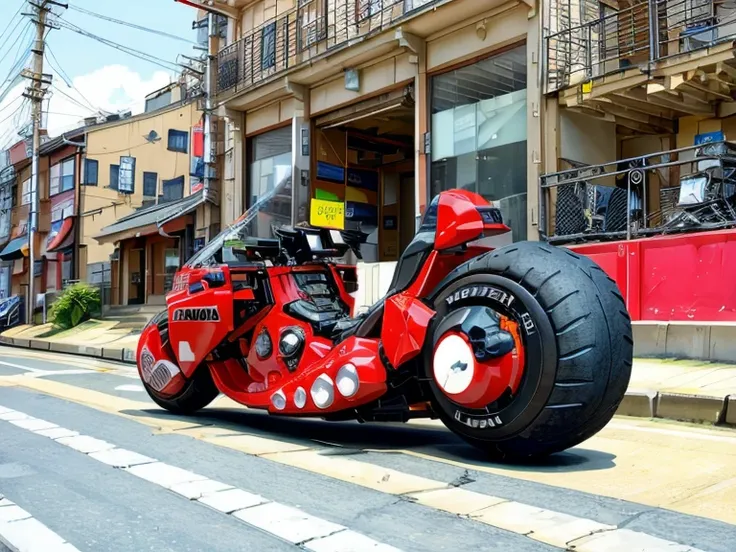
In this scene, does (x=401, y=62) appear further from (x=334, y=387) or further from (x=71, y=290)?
(x=71, y=290)

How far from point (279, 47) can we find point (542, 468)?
50.8 feet

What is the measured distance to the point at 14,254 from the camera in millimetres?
37000

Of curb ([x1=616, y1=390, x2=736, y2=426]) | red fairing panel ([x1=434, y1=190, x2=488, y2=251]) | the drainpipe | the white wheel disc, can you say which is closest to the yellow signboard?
curb ([x1=616, y1=390, x2=736, y2=426])

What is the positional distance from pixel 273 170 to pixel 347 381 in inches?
559

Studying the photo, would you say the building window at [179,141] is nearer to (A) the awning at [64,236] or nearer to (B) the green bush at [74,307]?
(A) the awning at [64,236]

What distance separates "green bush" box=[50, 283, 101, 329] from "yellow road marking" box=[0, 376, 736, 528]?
19.6 meters

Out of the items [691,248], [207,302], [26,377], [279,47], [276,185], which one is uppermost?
[279,47]

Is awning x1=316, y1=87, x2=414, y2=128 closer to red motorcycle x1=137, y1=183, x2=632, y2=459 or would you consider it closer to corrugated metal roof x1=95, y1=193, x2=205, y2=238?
corrugated metal roof x1=95, y1=193, x2=205, y2=238

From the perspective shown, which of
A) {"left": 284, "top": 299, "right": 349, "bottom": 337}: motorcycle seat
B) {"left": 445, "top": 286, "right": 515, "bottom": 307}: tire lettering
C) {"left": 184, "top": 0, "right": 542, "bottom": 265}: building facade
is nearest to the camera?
{"left": 445, "top": 286, "right": 515, "bottom": 307}: tire lettering

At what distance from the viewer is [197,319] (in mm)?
5883

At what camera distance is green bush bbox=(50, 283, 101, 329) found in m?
23.8

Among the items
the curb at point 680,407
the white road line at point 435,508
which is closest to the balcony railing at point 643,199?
the curb at point 680,407

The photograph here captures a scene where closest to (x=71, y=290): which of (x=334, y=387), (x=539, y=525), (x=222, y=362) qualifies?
(x=222, y=362)

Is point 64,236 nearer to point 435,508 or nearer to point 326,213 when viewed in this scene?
point 326,213
